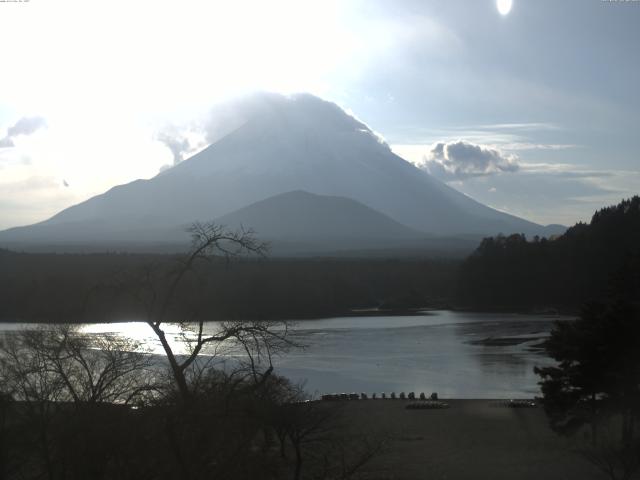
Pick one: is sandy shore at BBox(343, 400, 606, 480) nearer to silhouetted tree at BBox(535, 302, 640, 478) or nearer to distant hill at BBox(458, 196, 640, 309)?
silhouetted tree at BBox(535, 302, 640, 478)

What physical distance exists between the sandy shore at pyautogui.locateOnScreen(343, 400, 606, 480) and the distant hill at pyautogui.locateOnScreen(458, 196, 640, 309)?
25.8 m

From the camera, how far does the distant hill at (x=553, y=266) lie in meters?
40.4

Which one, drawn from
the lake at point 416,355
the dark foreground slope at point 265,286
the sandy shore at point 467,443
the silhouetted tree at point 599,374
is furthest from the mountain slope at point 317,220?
the silhouetted tree at point 599,374

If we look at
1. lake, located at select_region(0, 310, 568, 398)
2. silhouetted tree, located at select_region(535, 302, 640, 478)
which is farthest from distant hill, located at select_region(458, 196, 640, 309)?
silhouetted tree, located at select_region(535, 302, 640, 478)

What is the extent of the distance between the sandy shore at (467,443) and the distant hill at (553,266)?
25.8 m

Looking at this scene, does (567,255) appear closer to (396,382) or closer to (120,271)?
(396,382)

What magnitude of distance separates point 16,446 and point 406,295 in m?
A: 41.6

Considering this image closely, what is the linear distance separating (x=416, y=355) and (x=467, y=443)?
11.7 meters

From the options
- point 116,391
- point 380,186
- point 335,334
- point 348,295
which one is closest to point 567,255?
point 348,295

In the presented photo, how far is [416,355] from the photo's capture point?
24328mm

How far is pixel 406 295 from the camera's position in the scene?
46500 mm

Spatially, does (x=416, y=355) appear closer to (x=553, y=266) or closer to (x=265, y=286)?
(x=265, y=286)

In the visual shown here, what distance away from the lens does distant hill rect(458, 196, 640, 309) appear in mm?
40406

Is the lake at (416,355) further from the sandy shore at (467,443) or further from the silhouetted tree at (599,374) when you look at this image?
the silhouetted tree at (599,374)
